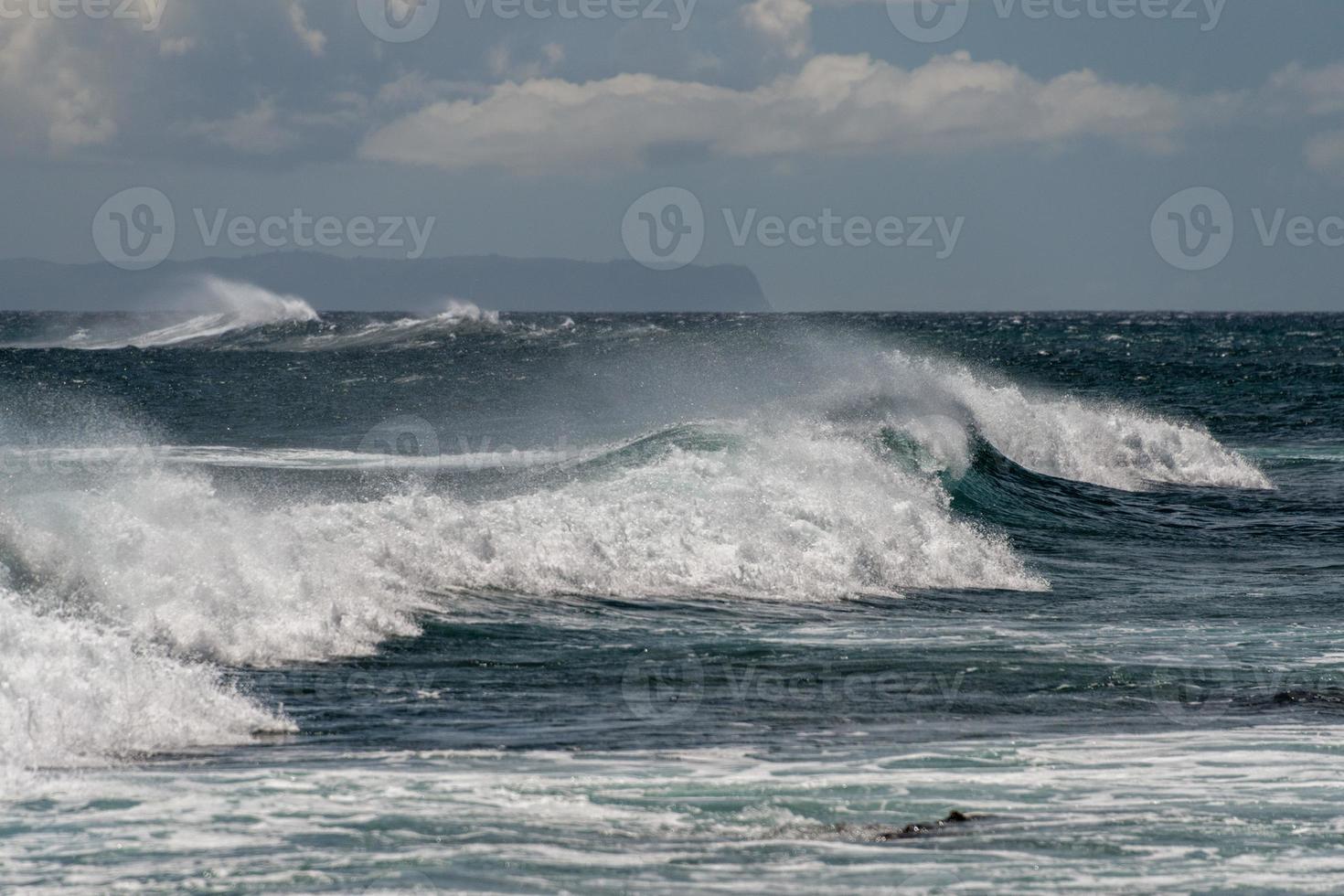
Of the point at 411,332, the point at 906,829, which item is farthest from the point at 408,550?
the point at 411,332

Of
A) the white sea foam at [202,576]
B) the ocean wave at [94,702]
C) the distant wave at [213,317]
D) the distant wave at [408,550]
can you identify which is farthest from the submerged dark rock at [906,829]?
the distant wave at [213,317]

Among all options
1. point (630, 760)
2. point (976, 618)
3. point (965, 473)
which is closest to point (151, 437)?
point (965, 473)

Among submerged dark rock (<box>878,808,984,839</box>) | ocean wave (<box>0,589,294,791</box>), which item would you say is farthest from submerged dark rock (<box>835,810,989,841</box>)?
ocean wave (<box>0,589,294,791</box>)

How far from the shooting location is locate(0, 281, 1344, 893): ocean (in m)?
7.94

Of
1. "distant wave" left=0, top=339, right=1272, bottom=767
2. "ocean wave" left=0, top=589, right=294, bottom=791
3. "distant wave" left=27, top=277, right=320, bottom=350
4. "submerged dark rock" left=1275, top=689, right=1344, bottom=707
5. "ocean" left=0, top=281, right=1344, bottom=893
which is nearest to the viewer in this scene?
"ocean" left=0, top=281, right=1344, bottom=893

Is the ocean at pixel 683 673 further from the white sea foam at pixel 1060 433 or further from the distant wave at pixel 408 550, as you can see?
the white sea foam at pixel 1060 433

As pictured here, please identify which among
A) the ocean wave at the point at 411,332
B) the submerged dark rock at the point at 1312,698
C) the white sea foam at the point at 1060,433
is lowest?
the submerged dark rock at the point at 1312,698

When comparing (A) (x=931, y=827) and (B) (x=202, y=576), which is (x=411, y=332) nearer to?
(B) (x=202, y=576)

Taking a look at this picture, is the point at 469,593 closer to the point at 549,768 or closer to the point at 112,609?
the point at 112,609

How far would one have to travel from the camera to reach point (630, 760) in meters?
9.43

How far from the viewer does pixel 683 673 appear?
12219 mm

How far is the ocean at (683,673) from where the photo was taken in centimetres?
794

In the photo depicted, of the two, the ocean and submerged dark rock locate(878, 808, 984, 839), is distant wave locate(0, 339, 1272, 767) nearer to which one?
the ocean

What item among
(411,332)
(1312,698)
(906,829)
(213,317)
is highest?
(213,317)
